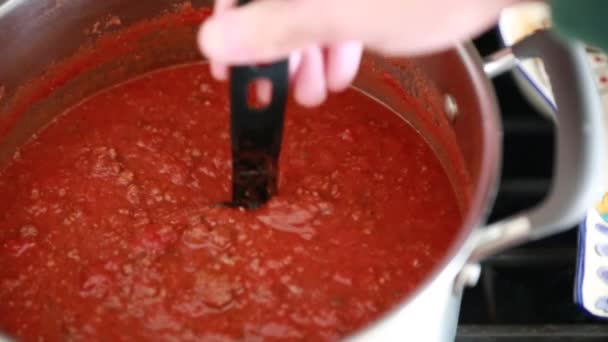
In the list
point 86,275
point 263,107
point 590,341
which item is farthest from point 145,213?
point 590,341

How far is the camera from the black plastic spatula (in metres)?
0.79

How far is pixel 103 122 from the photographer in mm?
1079

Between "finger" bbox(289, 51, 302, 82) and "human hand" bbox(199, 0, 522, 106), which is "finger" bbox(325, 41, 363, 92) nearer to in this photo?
"finger" bbox(289, 51, 302, 82)

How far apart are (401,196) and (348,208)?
2.8 inches

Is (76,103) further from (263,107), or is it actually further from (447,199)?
(447,199)

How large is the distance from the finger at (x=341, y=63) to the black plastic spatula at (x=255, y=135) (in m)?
0.08

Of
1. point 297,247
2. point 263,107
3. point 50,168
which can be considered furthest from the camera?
point 50,168

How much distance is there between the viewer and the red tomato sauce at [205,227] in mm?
879

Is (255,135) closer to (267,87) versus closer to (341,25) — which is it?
(267,87)

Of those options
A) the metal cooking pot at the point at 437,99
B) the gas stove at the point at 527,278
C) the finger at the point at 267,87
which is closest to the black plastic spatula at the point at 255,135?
the finger at the point at 267,87

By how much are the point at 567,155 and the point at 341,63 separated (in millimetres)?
300

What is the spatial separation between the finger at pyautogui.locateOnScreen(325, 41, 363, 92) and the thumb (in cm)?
18

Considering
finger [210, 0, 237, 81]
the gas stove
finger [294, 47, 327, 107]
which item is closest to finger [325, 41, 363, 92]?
finger [294, 47, 327, 107]

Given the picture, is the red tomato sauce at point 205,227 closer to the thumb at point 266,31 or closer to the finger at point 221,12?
the finger at point 221,12
